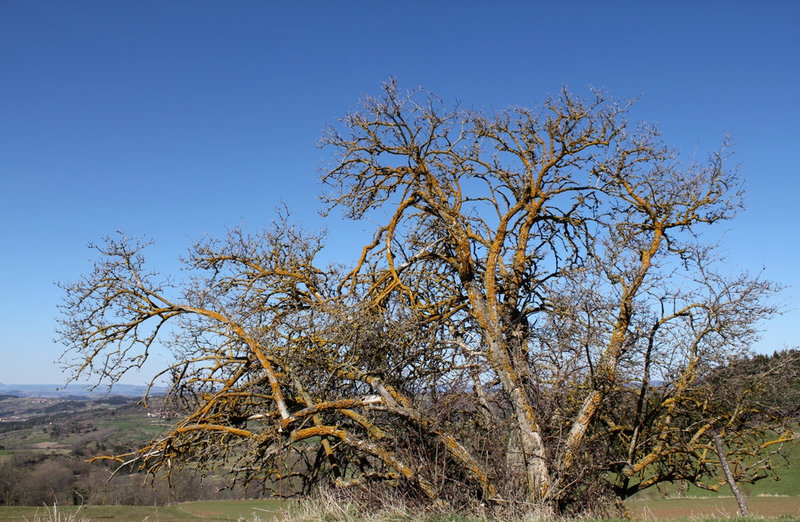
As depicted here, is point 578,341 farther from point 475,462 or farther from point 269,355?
point 269,355

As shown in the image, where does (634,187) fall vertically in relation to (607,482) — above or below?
above

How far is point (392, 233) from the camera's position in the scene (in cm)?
941

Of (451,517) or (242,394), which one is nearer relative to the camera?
(451,517)

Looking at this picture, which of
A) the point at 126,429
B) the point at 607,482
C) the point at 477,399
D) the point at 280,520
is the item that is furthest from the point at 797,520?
the point at 126,429

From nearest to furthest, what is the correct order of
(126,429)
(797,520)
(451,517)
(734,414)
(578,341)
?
(797,520) < (451,517) < (578,341) < (734,414) < (126,429)

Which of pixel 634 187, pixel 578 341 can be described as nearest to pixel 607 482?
pixel 578 341

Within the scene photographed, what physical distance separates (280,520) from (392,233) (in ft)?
14.7

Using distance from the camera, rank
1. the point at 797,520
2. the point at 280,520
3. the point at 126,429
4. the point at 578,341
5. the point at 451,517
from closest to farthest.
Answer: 1. the point at 797,520
2. the point at 451,517
3. the point at 280,520
4. the point at 578,341
5. the point at 126,429

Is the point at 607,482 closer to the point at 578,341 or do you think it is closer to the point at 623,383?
the point at 623,383

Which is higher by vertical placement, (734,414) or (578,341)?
(578,341)

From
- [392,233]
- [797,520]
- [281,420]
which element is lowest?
[797,520]

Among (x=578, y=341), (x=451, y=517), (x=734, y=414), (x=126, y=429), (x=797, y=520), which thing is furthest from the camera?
(x=126, y=429)

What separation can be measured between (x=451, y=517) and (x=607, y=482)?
3.50m

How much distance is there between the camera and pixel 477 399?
8.96 meters
